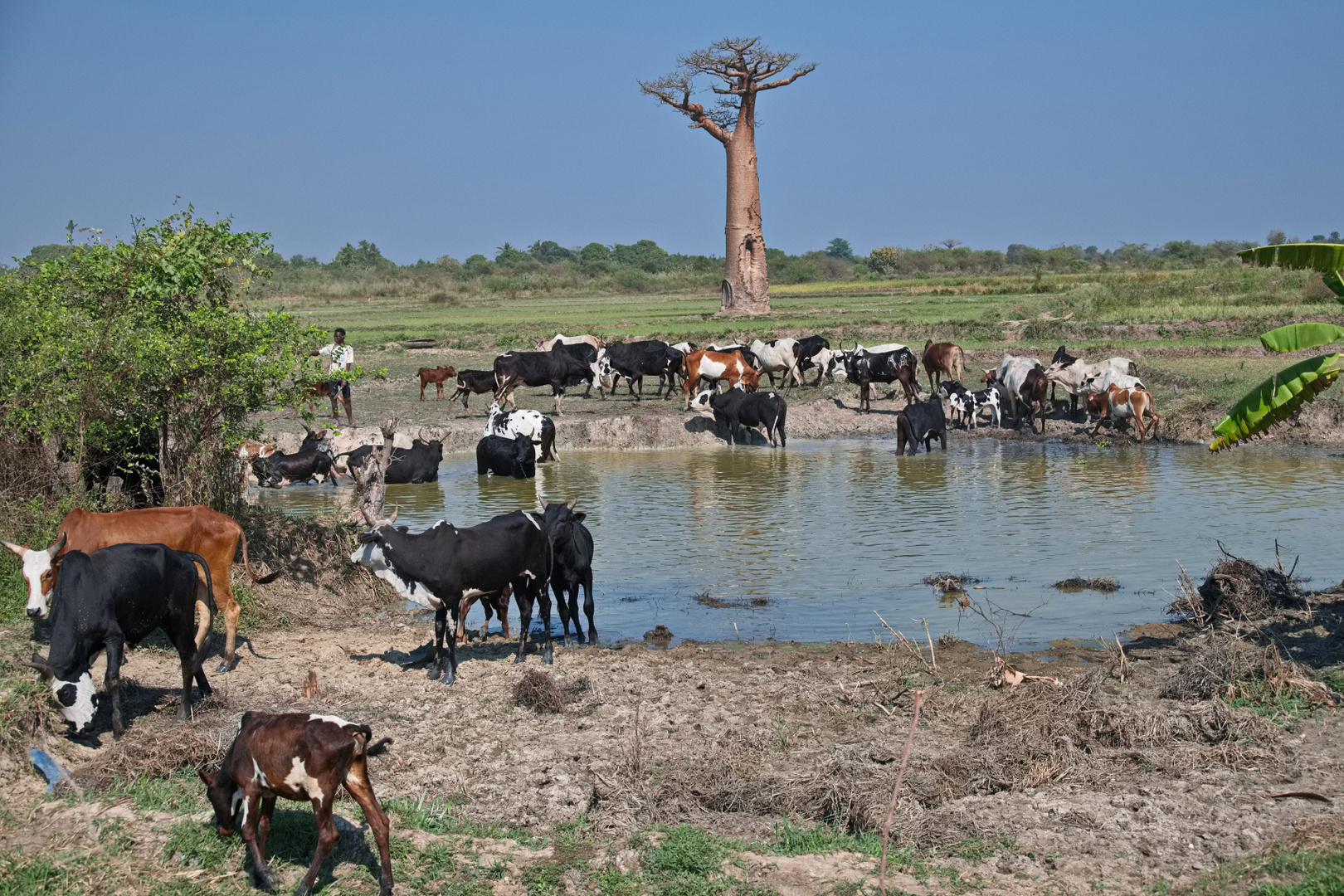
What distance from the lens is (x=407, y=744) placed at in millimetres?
8359

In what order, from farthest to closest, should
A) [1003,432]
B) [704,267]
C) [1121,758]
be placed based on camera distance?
[704,267] < [1003,432] < [1121,758]

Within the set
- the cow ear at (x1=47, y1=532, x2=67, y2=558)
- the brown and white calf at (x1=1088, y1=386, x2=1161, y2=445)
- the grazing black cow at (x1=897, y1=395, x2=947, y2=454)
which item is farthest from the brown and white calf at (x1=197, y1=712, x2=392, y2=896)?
the brown and white calf at (x1=1088, y1=386, x2=1161, y2=445)

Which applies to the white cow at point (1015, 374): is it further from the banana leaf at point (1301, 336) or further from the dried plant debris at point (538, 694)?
the dried plant debris at point (538, 694)

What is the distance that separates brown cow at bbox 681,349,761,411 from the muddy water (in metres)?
4.44

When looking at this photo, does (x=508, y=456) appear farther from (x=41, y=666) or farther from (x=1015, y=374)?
(x=41, y=666)

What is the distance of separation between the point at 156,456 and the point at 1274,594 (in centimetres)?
1087

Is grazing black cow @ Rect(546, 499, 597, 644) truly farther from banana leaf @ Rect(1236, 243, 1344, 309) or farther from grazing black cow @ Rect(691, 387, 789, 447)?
grazing black cow @ Rect(691, 387, 789, 447)

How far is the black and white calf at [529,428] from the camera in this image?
22.5 m

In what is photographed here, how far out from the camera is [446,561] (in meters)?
9.85

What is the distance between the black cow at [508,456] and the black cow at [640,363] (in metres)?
8.77

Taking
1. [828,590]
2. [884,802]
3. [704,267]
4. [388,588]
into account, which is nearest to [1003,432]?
[828,590]

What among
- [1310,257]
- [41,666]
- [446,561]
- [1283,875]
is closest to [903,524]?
[1310,257]

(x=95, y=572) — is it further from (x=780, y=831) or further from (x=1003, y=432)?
(x=1003, y=432)

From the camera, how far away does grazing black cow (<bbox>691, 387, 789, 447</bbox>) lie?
81.4ft
